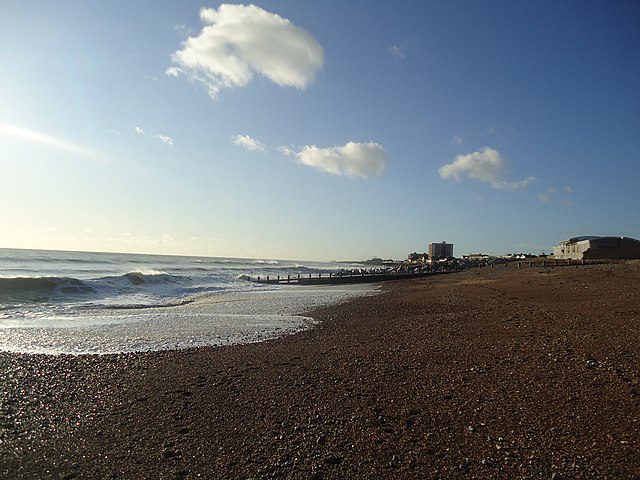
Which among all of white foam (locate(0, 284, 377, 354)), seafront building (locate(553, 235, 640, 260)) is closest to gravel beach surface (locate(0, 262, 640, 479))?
white foam (locate(0, 284, 377, 354))

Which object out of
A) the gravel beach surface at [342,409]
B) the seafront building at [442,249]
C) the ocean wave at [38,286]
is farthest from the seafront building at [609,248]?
the seafront building at [442,249]

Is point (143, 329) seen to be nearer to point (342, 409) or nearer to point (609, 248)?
point (342, 409)

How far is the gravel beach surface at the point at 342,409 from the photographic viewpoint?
470cm

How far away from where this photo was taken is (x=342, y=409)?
622 cm

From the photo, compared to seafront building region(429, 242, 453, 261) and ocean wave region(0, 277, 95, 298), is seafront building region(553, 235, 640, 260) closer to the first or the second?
ocean wave region(0, 277, 95, 298)

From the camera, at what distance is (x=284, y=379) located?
7844 mm

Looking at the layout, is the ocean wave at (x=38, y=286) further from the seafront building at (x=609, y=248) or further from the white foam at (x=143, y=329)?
the seafront building at (x=609, y=248)

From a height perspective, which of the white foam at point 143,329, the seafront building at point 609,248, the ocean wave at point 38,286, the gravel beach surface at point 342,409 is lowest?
the white foam at point 143,329

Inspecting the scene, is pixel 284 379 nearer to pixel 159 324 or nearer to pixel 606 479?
pixel 606 479

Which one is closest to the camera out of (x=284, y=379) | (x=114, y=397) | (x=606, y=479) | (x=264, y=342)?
(x=606, y=479)

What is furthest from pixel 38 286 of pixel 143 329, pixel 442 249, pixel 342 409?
pixel 442 249

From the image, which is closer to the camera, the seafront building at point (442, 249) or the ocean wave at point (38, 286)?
the ocean wave at point (38, 286)

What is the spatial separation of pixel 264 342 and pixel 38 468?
704cm

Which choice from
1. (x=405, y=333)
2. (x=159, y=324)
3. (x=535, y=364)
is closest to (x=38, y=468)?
(x=535, y=364)
